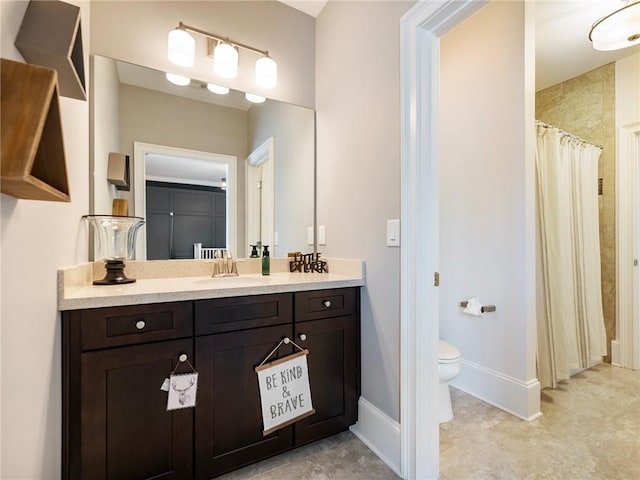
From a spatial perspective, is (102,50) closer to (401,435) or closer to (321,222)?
(321,222)

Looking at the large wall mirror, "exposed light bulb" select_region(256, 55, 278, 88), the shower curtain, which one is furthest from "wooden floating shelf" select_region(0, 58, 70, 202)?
the shower curtain

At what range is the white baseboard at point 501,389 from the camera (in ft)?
6.15

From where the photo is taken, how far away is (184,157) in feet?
5.98

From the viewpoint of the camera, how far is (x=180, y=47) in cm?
169

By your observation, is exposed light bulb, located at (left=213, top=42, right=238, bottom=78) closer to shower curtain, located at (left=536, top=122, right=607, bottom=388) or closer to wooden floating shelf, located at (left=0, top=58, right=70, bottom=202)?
wooden floating shelf, located at (left=0, top=58, right=70, bottom=202)

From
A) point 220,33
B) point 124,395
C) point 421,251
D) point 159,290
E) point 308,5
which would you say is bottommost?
point 124,395

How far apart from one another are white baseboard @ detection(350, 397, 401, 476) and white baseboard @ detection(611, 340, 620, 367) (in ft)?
8.26

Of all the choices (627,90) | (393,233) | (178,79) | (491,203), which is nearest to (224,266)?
(393,233)

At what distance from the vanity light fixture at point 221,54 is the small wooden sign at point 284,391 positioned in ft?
5.41

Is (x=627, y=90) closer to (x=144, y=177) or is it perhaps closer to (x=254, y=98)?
(x=254, y=98)

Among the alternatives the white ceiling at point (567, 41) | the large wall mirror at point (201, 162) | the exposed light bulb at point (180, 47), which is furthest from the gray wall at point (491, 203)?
the exposed light bulb at point (180, 47)

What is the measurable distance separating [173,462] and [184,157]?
4.93 ft

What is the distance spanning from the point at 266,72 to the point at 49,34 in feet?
4.34

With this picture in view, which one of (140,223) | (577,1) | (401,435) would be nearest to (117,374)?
(140,223)
